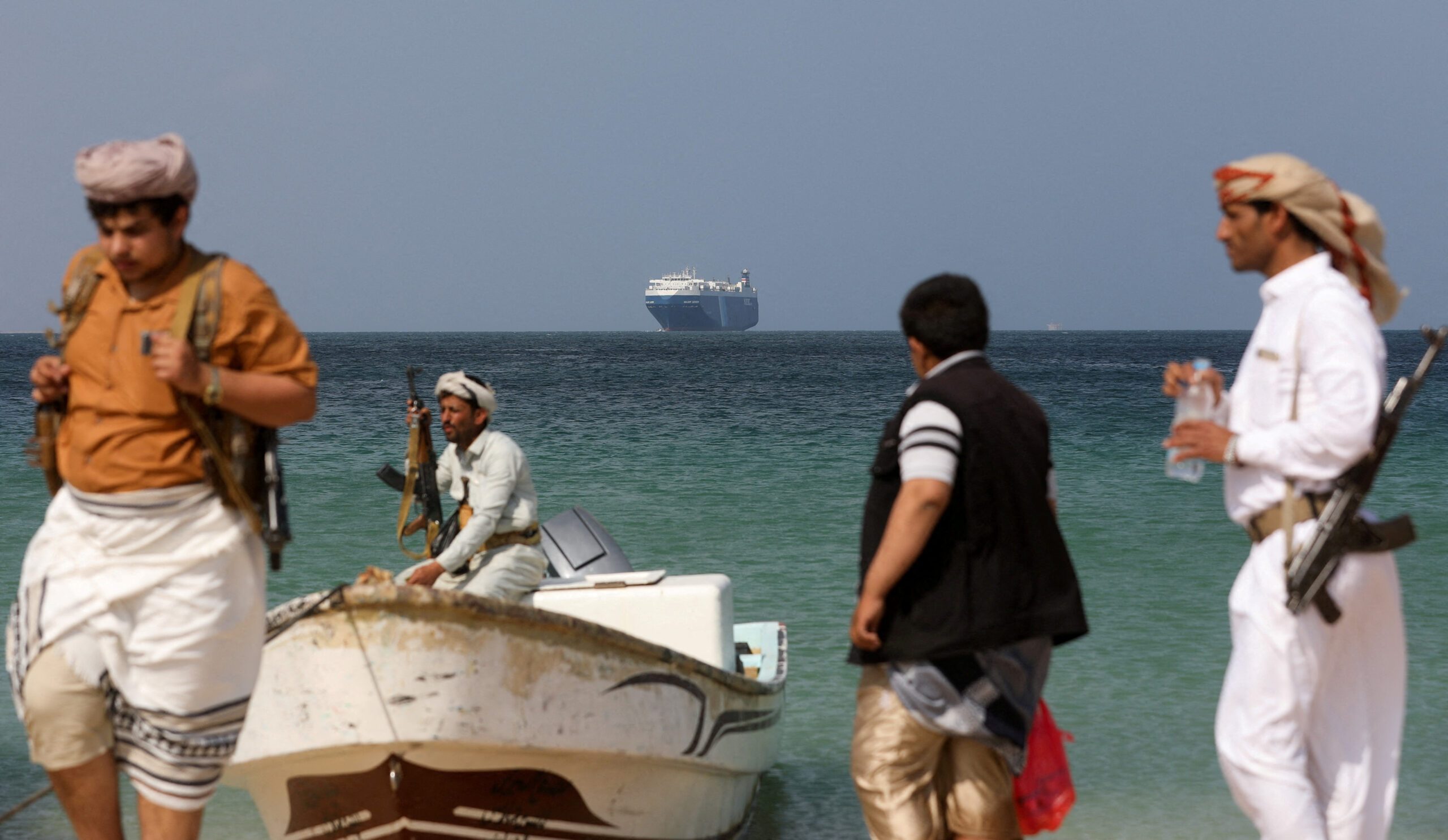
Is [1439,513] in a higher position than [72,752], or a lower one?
lower

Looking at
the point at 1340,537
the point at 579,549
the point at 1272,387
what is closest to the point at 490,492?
the point at 579,549

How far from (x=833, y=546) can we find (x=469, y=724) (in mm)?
10712

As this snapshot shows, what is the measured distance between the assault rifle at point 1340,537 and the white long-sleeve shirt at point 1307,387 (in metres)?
0.05

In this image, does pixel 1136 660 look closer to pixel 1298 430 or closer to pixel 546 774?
pixel 546 774

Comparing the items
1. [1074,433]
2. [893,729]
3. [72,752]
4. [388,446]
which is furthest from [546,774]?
[1074,433]

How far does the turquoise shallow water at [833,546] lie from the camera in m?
6.94

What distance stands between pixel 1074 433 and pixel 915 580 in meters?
28.1

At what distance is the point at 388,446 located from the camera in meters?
26.3

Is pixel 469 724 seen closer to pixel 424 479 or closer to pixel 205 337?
pixel 205 337

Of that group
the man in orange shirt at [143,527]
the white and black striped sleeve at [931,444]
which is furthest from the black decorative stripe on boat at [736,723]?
the man in orange shirt at [143,527]

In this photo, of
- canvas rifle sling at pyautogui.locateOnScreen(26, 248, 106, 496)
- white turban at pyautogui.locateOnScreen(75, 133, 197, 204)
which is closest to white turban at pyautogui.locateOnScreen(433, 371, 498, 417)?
canvas rifle sling at pyautogui.locateOnScreen(26, 248, 106, 496)

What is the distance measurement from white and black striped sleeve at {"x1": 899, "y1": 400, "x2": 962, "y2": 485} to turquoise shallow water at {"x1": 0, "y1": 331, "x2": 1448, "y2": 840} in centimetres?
337

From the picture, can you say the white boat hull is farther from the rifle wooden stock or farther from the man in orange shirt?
the rifle wooden stock

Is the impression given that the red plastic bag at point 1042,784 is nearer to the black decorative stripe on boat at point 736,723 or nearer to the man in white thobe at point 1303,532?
the man in white thobe at point 1303,532
